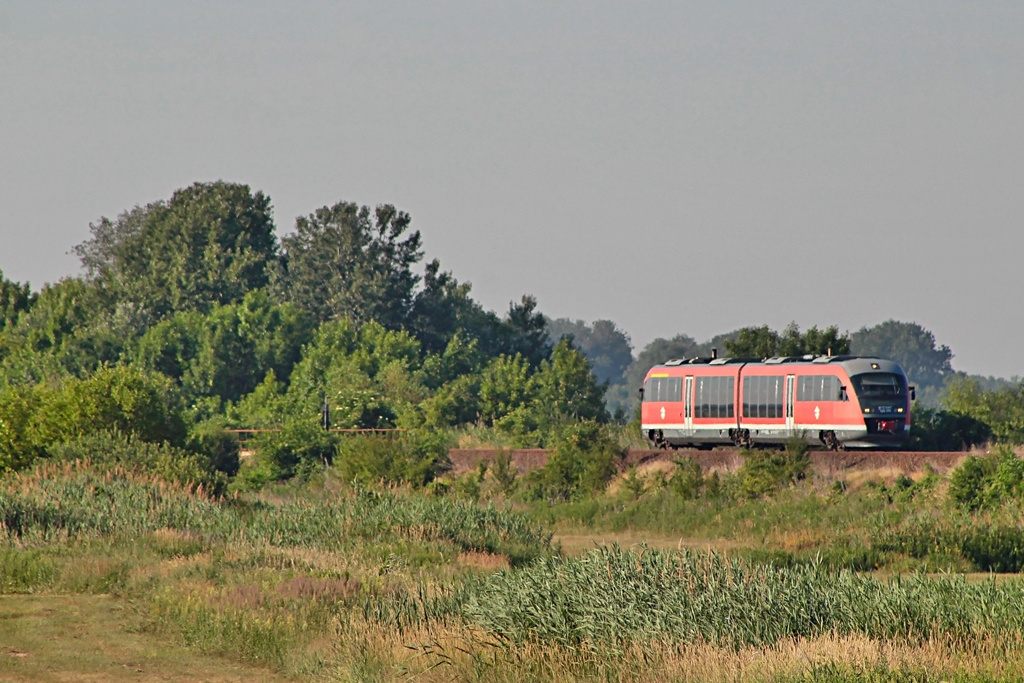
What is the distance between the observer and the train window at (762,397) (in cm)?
3909

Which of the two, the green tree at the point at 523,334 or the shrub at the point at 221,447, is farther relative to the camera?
the green tree at the point at 523,334

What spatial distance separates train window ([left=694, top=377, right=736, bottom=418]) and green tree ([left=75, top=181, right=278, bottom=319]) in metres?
54.5

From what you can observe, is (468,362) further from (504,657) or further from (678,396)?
(504,657)

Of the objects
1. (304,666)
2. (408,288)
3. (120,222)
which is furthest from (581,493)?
(120,222)

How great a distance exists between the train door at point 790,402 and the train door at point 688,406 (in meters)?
3.64

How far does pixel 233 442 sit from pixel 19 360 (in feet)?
108

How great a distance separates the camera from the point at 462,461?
42844mm

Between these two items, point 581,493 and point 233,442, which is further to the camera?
point 233,442

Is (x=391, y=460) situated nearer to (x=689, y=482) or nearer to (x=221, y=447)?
(x=221, y=447)

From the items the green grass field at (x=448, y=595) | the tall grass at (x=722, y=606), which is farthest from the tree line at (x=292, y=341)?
the tall grass at (x=722, y=606)

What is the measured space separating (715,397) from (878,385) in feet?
17.2

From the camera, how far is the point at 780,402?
38969 mm

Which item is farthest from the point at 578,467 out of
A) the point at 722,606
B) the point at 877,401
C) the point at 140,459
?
the point at 722,606

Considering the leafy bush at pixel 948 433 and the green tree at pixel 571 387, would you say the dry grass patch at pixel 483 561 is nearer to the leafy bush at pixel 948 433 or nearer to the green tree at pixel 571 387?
the leafy bush at pixel 948 433
